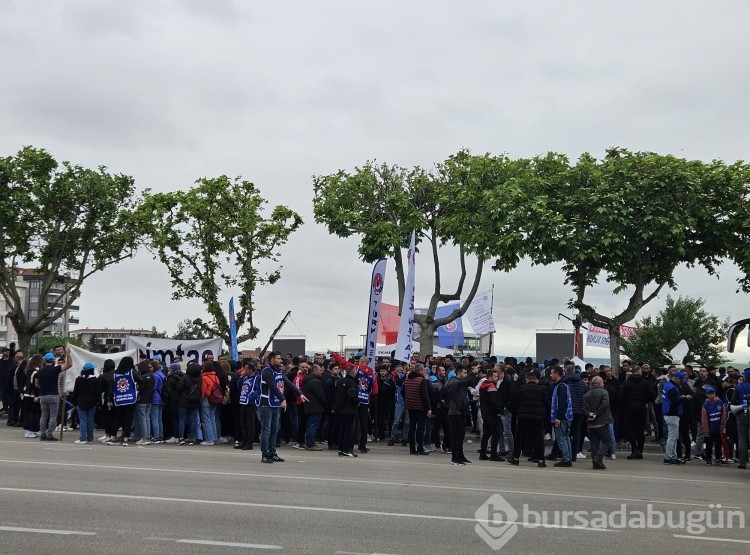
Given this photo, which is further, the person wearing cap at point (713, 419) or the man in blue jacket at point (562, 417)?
the person wearing cap at point (713, 419)

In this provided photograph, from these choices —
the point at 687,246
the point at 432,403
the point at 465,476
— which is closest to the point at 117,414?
the point at 432,403

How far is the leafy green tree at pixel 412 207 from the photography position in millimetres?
39000

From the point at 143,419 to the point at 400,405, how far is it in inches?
227

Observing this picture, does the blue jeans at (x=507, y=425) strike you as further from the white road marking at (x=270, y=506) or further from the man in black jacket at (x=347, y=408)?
the white road marking at (x=270, y=506)

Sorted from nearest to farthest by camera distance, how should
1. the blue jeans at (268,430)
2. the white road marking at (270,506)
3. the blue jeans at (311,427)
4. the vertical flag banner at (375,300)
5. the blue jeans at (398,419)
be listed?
the white road marking at (270,506), the blue jeans at (268,430), the blue jeans at (311,427), the blue jeans at (398,419), the vertical flag banner at (375,300)

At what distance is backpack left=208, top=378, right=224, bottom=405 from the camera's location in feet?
67.2

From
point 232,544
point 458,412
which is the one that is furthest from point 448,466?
point 232,544

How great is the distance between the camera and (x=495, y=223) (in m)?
29.3

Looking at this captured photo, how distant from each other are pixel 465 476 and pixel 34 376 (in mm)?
11567

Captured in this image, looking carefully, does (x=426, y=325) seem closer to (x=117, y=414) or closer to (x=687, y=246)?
(x=687, y=246)

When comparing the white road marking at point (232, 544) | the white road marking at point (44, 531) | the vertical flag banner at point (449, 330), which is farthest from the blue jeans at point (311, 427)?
the vertical flag banner at point (449, 330)

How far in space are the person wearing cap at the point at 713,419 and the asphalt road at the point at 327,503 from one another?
142 cm

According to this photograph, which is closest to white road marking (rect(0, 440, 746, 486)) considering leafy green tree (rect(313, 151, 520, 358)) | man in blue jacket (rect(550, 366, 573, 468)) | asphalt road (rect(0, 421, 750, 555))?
asphalt road (rect(0, 421, 750, 555))

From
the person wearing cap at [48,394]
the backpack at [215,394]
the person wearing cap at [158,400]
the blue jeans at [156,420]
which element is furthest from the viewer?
the blue jeans at [156,420]
